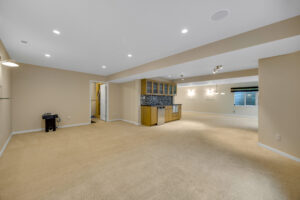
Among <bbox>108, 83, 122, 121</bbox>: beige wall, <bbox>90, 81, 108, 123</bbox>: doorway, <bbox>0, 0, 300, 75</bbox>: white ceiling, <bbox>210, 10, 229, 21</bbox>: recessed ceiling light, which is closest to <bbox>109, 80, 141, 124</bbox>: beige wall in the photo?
<bbox>108, 83, 122, 121</bbox>: beige wall

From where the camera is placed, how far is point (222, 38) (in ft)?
7.93

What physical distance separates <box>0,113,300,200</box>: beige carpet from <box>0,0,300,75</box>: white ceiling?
2.65 meters

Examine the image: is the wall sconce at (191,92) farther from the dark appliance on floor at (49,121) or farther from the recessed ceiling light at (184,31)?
the dark appliance on floor at (49,121)

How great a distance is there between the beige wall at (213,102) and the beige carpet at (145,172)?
6598mm

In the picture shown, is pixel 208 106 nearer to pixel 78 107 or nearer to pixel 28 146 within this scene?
pixel 78 107

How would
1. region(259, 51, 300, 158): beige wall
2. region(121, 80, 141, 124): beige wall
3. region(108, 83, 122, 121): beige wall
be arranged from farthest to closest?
region(108, 83, 122, 121): beige wall → region(121, 80, 141, 124): beige wall → region(259, 51, 300, 158): beige wall

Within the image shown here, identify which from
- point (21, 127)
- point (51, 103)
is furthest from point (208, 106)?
point (21, 127)

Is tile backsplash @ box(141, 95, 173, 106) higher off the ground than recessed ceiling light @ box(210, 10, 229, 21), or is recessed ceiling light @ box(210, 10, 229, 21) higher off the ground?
recessed ceiling light @ box(210, 10, 229, 21)

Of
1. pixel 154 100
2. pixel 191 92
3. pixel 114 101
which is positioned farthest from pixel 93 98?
pixel 191 92

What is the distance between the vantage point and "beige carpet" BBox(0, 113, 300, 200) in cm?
153

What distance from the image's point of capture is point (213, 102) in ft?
31.0

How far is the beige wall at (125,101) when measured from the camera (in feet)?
18.7

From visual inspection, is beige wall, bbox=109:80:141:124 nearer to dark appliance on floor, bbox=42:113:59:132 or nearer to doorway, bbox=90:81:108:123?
doorway, bbox=90:81:108:123

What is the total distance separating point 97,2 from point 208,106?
404 inches
